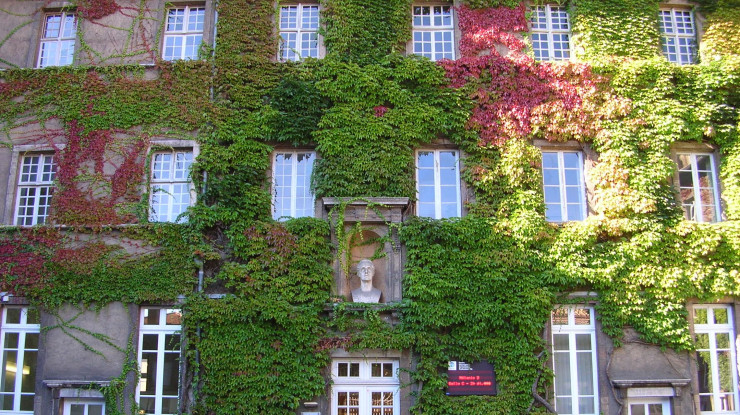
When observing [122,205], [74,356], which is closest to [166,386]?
[74,356]

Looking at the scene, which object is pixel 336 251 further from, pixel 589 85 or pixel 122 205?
pixel 589 85

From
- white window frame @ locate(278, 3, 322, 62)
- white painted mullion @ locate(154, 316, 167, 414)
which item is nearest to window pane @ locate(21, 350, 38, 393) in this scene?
white painted mullion @ locate(154, 316, 167, 414)

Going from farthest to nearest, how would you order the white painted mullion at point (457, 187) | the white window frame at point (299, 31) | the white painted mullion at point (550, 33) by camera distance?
the white painted mullion at point (550, 33) < the white window frame at point (299, 31) < the white painted mullion at point (457, 187)

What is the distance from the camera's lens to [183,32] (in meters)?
12.9

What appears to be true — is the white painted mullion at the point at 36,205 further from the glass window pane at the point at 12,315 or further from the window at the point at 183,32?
the window at the point at 183,32

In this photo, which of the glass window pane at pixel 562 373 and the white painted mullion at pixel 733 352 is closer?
the glass window pane at pixel 562 373

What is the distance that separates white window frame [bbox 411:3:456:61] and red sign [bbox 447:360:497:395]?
643cm

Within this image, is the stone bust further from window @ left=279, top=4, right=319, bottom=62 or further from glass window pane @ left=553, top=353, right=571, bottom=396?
window @ left=279, top=4, right=319, bottom=62

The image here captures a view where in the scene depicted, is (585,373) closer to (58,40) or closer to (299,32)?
(299,32)

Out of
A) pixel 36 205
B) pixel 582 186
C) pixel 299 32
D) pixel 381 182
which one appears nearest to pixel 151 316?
pixel 36 205

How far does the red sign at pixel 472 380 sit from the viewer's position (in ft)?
35.6

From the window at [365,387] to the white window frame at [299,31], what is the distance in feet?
21.0

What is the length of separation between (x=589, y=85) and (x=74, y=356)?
11370 millimetres

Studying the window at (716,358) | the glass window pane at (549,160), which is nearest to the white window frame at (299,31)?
the glass window pane at (549,160)
